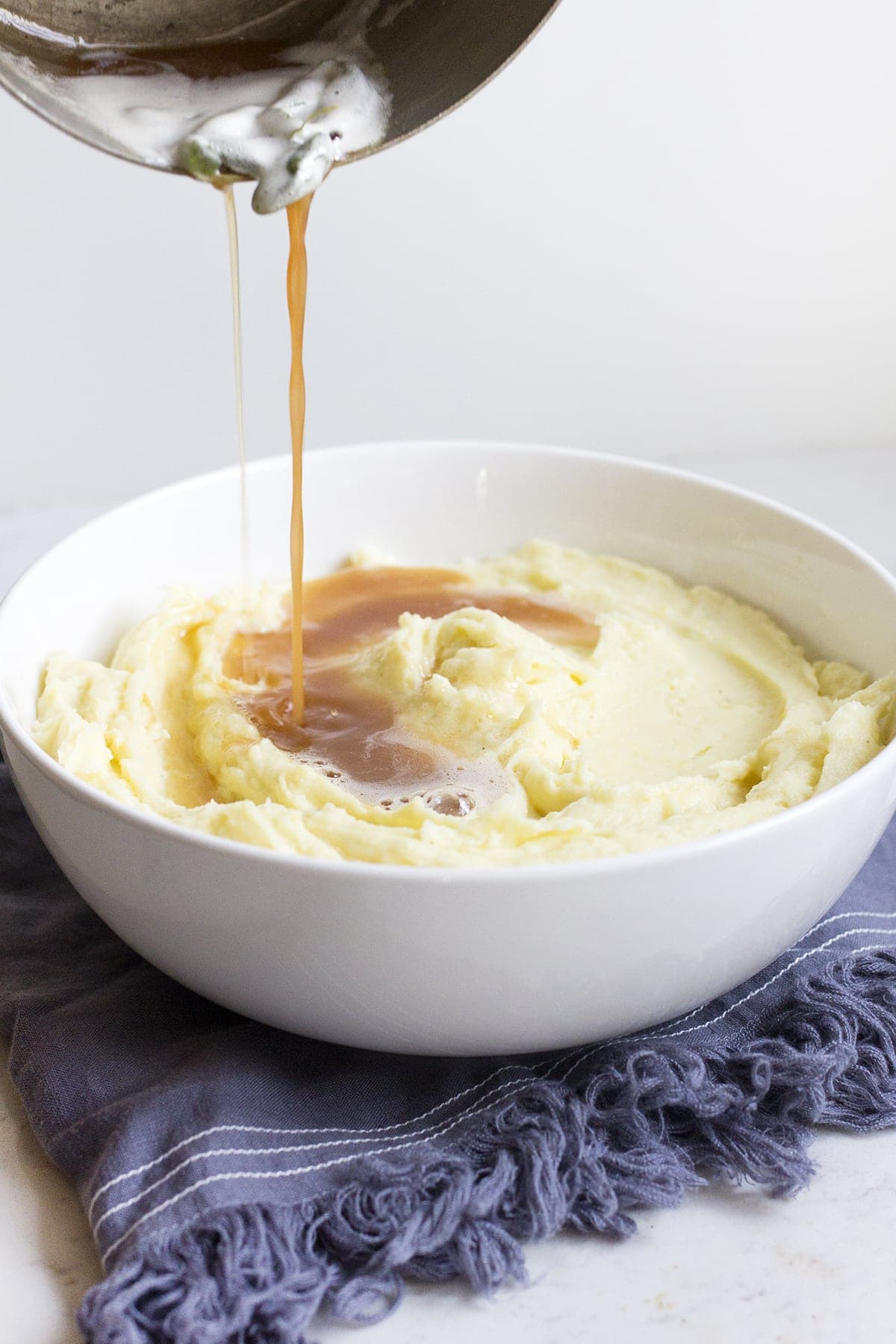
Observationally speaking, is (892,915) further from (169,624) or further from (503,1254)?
(169,624)

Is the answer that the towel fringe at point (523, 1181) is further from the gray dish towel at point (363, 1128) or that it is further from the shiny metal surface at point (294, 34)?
the shiny metal surface at point (294, 34)

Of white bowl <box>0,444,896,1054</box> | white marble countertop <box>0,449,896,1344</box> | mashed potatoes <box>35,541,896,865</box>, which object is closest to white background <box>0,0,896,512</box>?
mashed potatoes <box>35,541,896,865</box>

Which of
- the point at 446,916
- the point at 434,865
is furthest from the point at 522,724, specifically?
the point at 446,916

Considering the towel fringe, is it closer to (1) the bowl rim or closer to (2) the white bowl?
(2) the white bowl

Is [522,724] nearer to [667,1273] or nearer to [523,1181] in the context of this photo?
[523,1181]

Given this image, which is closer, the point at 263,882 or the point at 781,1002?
the point at 263,882

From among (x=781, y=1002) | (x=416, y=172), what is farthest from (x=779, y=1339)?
(x=416, y=172)
